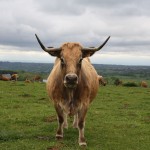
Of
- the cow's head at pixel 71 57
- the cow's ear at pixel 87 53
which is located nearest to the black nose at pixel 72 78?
the cow's head at pixel 71 57

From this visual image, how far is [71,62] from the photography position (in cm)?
988

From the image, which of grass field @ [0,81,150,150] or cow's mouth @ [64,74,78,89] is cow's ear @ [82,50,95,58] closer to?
cow's mouth @ [64,74,78,89]

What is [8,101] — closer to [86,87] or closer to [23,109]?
[23,109]

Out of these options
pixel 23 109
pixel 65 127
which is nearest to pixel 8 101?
pixel 23 109

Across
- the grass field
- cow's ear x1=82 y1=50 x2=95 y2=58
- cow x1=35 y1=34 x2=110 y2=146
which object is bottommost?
the grass field

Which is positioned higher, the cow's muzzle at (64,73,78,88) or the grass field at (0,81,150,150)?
the cow's muzzle at (64,73,78,88)

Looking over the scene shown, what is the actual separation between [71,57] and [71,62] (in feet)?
0.61

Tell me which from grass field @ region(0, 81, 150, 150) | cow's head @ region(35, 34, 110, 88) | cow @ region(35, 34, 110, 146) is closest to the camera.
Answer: cow's head @ region(35, 34, 110, 88)

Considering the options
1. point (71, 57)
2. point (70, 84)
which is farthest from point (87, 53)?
point (70, 84)

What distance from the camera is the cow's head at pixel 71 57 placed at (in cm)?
952

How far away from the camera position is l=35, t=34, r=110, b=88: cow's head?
952 centimetres

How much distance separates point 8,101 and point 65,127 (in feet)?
29.6

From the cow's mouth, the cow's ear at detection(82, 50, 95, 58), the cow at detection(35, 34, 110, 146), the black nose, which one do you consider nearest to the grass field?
the cow at detection(35, 34, 110, 146)

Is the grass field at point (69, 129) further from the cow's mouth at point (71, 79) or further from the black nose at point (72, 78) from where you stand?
the black nose at point (72, 78)
